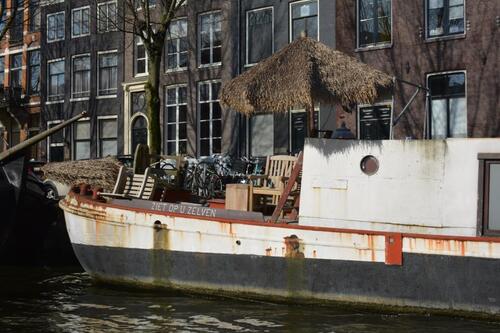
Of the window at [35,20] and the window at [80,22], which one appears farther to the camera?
the window at [35,20]

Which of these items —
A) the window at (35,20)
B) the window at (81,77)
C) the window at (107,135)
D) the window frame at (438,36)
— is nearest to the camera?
the window frame at (438,36)

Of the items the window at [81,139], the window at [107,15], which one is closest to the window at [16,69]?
the window at [81,139]

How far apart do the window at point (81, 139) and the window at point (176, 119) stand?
4.11m

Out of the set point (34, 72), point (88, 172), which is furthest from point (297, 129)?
point (34, 72)

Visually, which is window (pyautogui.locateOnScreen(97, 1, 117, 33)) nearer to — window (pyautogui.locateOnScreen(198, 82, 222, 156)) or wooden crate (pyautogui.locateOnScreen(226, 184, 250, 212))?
window (pyautogui.locateOnScreen(198, 82, 222, 156))

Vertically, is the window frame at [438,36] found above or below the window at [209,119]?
above

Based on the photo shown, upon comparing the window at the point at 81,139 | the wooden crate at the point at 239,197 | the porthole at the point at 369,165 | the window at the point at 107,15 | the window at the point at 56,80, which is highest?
the window at the point at 107,15

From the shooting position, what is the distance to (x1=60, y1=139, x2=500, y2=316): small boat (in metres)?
7.82

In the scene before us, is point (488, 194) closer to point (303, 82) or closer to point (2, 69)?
point (303, 82)

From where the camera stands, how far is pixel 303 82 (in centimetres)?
862

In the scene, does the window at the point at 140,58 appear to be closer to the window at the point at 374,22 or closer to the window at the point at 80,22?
the window at the point at 80,22

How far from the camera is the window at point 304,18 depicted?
19750mm

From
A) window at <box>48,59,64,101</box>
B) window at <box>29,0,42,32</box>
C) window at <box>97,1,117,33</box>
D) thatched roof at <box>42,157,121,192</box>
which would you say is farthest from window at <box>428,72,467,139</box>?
window at <box>29,0,42,32</box>

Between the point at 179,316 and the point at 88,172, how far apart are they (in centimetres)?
517
